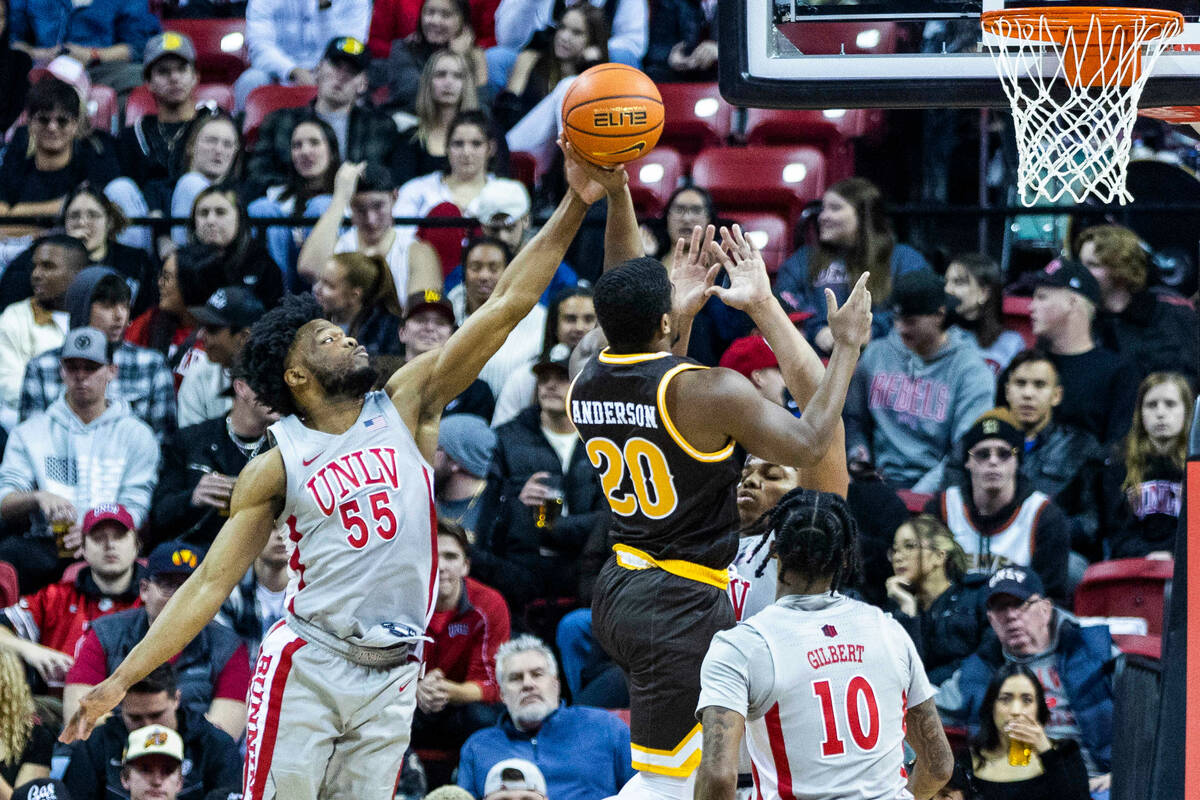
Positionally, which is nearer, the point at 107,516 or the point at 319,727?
the point at 319,727

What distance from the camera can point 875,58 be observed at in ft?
20.4

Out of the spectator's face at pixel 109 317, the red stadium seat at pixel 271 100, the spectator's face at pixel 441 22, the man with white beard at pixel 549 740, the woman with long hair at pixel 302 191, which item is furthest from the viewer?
the red stadium seat at pixel 271 100

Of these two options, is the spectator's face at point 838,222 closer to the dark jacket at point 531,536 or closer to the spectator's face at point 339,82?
the dark jacket at point 531,536

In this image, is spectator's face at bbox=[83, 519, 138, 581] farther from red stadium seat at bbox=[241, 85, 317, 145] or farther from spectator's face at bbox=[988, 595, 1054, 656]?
spectator's face at bbox=[988, 595, 1054, 656]

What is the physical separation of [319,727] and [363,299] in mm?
4060

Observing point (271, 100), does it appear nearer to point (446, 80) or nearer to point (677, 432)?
point (446, 80)

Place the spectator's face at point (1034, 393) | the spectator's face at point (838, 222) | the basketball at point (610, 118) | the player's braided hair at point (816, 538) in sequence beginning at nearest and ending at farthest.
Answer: the player's braided hair at point (816, 538), the basketball at point (610, 118), the spectator's face at point (1034, 393), the spectator's face at point (838, 222)

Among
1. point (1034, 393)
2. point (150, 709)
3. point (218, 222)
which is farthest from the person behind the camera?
point (218, 222)

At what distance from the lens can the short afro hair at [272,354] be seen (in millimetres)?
5617

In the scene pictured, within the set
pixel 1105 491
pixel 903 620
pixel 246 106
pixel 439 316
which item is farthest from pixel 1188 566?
pixel 246 106

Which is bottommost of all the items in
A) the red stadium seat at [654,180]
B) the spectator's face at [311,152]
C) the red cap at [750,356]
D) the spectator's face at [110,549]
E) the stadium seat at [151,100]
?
the spectator's face at [110,549]

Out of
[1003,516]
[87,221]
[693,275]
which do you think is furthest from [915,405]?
[87,221]

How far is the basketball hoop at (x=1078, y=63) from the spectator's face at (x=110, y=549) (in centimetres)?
455

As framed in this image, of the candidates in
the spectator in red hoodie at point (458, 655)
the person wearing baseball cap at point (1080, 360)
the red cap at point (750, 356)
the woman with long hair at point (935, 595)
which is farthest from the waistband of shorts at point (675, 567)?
the person wearing baseball cap at point (1080, 360)
